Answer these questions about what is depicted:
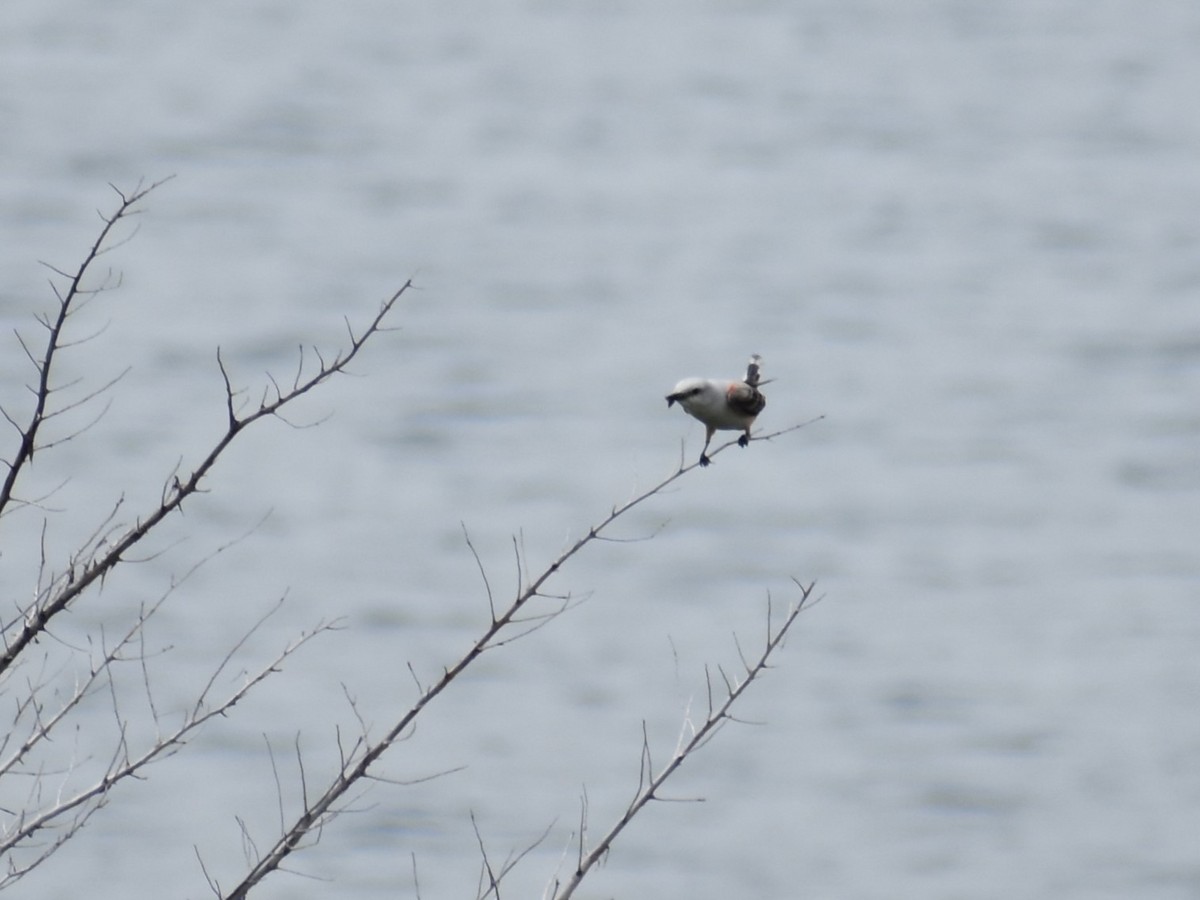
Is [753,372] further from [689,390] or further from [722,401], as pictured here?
[689,390]

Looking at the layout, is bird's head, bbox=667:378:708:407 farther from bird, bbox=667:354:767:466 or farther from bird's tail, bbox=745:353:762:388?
bird's tail, bbox=745:353:762:388

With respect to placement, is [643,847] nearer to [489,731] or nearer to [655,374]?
[489,731]

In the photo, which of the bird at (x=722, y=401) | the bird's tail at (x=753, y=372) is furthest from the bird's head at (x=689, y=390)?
the bird's tail at (x=753, y=372)

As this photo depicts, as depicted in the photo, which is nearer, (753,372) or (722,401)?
(722,401)

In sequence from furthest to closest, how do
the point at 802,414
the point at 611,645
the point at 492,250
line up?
1. the point at 492,250
2. the point at 802,414
3. the point at 611,645

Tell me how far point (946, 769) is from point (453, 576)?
15295mm

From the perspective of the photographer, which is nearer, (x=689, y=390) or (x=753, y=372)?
(x=689, y=390)

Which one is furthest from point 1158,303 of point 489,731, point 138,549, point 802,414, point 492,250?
point 138,549

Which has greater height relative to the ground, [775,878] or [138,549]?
[138,549]

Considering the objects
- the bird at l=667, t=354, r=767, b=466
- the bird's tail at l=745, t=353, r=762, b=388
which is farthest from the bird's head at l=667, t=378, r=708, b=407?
the bird's tail at l=745, t=353, r=762, b=388

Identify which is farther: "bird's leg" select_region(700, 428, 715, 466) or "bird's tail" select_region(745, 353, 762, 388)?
"bird's tail" select_region(745, 353, 762, 388)

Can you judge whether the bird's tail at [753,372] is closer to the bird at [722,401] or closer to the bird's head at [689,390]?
the bird at [722,401]

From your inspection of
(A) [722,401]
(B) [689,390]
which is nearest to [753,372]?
(A) [722,401]

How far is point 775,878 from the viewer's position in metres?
36.3
